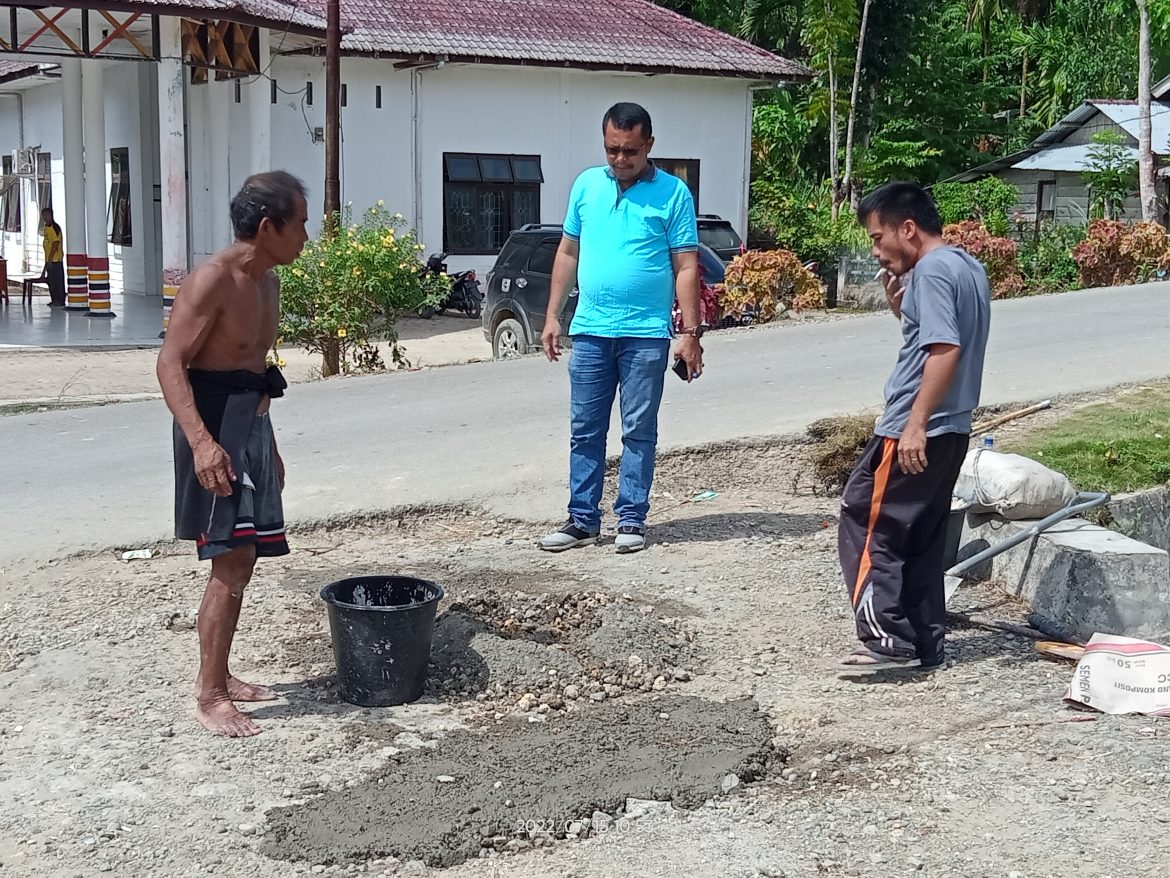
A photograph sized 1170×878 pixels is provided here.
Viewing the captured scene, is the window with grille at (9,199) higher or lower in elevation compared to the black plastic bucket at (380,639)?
higher

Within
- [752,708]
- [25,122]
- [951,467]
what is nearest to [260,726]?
[752,708]

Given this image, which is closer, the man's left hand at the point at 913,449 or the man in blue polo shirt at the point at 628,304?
the man's left hand at the point at 913,449

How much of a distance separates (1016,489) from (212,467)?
10.7ft

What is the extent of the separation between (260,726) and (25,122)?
93.0ft

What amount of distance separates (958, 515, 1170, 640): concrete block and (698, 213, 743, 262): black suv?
11.9 meters

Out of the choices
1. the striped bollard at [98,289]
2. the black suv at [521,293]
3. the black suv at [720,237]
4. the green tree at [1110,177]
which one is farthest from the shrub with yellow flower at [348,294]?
the green tree at [1110,177]

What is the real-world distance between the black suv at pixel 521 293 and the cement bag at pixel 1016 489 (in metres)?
7.75

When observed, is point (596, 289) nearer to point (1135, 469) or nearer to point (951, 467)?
point (951, 467)

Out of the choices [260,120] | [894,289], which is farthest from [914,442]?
[260,120]

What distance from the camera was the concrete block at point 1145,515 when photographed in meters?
6.41

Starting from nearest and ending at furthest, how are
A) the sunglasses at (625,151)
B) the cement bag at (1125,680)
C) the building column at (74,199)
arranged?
1. the cement bag at (1125,680)
2. the sunglasses at (625,151)
3. the building column at (74,199)

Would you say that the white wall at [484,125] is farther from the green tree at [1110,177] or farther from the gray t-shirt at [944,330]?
the gray t-shirt at [944,330]

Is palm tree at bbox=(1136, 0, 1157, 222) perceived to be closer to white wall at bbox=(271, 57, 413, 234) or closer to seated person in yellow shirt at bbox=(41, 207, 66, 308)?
white wall at bbox=(271, 57, 413, 234)

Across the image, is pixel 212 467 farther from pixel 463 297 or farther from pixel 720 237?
pixel 463 297
